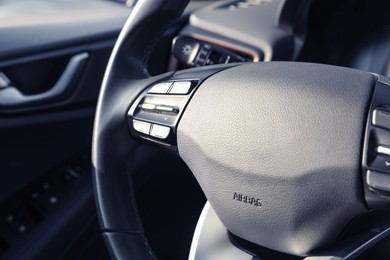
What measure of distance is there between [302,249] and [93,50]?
0.93 m

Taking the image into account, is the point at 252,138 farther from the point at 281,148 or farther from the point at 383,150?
the point at 383,150

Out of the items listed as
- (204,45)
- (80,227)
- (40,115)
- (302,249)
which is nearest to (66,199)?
(80,227)

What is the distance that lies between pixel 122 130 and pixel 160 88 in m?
0.10

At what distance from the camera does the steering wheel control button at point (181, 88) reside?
1.07 meters

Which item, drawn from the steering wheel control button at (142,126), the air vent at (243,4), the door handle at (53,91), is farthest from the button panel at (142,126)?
the air vent at (243,4)

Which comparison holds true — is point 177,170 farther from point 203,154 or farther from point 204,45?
point 203,154

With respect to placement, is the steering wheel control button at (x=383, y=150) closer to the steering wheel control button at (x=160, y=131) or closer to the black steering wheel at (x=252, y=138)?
the black steering wheel at (x=252, y=138)

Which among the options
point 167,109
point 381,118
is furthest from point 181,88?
point 381,118

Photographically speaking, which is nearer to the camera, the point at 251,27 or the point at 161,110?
the point at 161,110

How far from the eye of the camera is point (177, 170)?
1.72 m

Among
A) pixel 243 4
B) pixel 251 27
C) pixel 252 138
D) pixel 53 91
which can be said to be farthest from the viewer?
pixel 243 4

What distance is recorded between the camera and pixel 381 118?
86cm

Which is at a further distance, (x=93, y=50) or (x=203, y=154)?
(x=93, y=50)

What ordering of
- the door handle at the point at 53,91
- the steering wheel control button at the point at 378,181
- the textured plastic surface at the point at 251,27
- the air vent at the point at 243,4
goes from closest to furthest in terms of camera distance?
1. the steering wheel control button at the point at 378,181
2. the door handle at the point at 53,91
3. the textured plastic surface at the point at 251,27
4. the air vent at the point at 243,4
